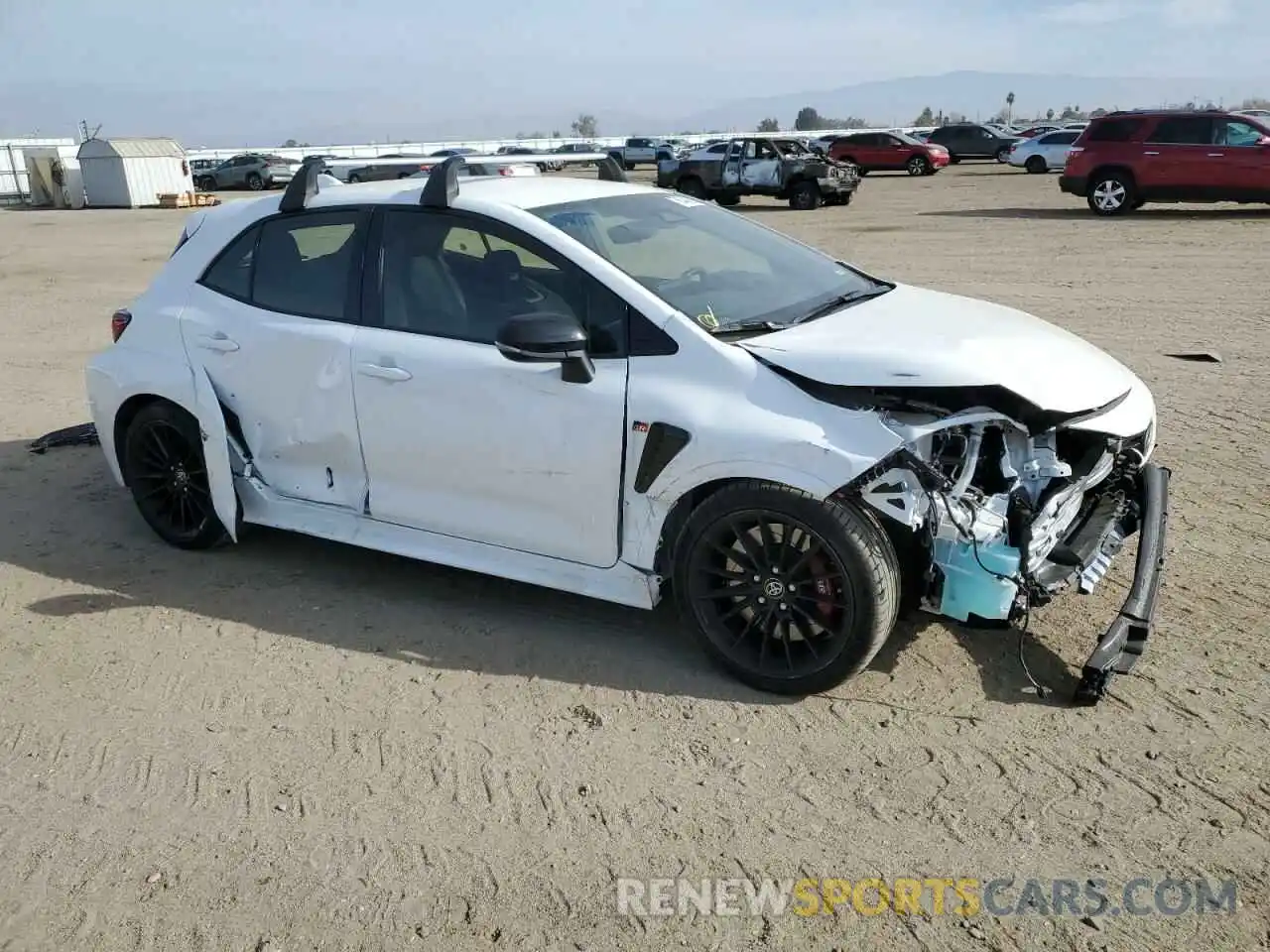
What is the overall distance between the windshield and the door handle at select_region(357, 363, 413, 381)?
857 millimetres

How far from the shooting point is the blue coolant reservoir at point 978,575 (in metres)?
3.58

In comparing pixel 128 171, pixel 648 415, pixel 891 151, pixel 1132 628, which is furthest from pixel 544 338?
pixel 128 171

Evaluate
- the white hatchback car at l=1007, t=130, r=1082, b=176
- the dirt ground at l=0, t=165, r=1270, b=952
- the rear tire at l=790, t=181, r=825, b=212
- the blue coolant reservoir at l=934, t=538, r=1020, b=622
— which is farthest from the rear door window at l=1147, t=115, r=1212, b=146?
the blue coolant reservoir at l=934, t=538, r=1020, b=622

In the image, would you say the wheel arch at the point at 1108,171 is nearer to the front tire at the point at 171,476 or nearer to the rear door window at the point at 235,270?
the rear door window at the point at 235,270

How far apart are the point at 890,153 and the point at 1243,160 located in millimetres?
19324

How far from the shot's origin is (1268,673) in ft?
12.6

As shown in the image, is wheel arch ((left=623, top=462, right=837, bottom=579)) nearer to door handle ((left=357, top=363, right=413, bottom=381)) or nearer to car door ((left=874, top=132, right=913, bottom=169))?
door handle ((left=357, top=363, right=413, bottom=381))

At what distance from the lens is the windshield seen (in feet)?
13.6

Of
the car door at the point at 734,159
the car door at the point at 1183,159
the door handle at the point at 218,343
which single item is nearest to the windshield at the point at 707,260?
the door handle at the point at 218,343

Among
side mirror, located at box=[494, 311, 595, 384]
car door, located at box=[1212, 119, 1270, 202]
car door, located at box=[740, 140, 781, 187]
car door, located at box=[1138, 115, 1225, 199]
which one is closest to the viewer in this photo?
side mirror, located at box=[494, 311, 595, 384]

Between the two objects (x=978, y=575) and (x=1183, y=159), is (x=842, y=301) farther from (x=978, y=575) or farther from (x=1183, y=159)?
(x=1183, y=159)

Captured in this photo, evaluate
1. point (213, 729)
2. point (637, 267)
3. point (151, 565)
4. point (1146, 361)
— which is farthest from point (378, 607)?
point (1146, 361)

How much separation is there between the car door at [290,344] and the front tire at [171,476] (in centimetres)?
32

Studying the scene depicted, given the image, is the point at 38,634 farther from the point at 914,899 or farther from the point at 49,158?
the point at 49,158
